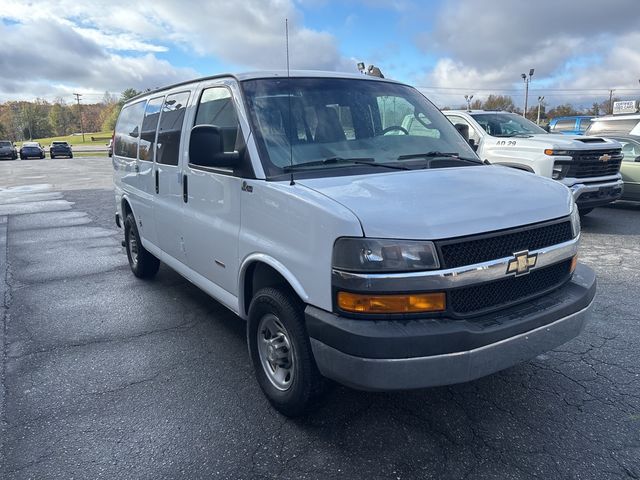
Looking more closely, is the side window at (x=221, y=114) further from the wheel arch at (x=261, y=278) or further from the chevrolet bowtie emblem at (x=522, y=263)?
the chevrolet bowtie emblem at (x=522, y=263)

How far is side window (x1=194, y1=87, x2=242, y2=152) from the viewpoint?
3451 millimetres

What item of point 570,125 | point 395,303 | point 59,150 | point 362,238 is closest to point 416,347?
point 395,303

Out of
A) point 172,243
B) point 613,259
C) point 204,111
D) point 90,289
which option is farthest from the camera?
point 613,259

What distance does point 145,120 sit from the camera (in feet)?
17.7

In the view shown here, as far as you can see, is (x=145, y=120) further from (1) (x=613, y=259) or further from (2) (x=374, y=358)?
(1) (x=613, y=259)

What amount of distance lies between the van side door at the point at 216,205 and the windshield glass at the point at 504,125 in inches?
272

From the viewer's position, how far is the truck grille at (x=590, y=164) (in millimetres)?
8094

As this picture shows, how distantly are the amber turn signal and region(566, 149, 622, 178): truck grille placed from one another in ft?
22.1

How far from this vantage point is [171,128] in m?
4.55

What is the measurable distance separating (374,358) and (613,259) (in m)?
5.61

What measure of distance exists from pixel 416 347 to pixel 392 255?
1.49 feet

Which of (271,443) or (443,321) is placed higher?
(443,321)

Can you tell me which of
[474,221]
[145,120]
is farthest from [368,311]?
[145,120]

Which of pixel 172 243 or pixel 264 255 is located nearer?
pixel 264 255
